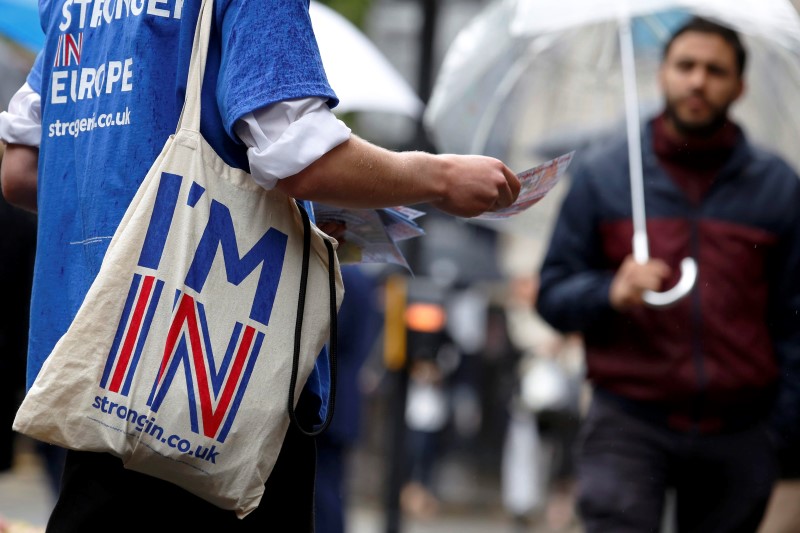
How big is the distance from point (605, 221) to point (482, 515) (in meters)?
9.85

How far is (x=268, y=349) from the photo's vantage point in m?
2.58

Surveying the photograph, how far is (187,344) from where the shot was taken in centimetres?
250

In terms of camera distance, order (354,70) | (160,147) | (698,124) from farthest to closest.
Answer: (354,70) < (698,124) < (160,147)

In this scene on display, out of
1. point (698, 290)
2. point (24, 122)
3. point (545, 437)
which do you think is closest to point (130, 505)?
point (24, 122)

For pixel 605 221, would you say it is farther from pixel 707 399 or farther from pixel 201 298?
pixel 201 298

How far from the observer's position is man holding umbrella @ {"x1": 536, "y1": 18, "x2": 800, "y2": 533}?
14.6ft

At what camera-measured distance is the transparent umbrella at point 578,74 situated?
197 inches

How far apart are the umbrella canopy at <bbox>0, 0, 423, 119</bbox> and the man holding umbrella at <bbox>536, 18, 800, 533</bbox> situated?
2169 millimetres

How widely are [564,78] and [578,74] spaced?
68 millimetres

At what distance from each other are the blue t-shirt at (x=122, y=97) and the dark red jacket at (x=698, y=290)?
1.93 metres

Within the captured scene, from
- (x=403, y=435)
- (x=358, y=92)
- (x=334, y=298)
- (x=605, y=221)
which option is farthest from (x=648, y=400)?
(x=403, y=435)

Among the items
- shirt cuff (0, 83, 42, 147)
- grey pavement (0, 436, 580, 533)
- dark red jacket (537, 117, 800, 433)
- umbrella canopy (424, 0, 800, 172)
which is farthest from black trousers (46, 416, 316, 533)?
grey pavement (0, 436, 580, 533)

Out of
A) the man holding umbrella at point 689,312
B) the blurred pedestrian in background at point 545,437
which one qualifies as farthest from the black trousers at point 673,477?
the blurred pedestrian in background at point 545,437

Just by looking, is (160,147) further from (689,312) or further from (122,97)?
(689,312)
